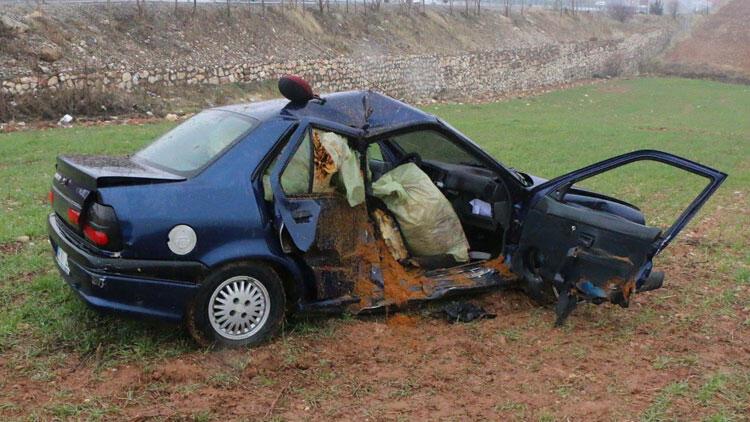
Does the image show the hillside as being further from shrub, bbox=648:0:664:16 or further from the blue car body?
shrub, bbox=648:0:664:16

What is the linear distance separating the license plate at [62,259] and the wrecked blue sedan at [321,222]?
0.04 feet

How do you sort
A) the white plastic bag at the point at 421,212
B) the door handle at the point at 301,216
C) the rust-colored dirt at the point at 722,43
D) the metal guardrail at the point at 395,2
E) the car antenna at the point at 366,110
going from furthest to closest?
the rust-colored dirt at the point at 722,43, the metal guardrail at the point at 395,2, the white plastic bag at the point at 421,212, the car antenna at the point at 366,110, the door handle at the point at 301,216

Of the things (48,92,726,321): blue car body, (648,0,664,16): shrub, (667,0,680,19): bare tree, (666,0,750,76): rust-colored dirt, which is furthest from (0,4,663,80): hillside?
(667,0,680,19): bare tree

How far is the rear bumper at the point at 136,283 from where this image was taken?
13.7 ft

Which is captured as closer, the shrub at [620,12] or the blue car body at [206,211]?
the blue car body at [206,211]

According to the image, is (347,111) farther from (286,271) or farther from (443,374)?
(443,374)

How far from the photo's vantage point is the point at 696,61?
45594 mm

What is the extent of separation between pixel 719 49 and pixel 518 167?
42.1 m

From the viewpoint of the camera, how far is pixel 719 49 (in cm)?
4859

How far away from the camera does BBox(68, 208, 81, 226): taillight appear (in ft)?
14.3

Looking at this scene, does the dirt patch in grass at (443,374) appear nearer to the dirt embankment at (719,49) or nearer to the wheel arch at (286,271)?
the wheel arch at (286,271)

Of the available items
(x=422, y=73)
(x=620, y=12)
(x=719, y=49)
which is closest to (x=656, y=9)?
(x=620, y=12)

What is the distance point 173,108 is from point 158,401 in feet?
53.6

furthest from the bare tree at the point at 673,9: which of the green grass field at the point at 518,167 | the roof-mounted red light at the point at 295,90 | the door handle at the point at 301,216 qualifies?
the door handle at the point at 301,216
